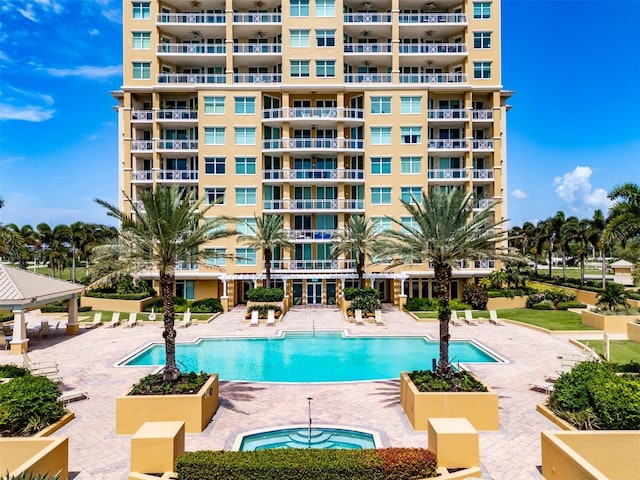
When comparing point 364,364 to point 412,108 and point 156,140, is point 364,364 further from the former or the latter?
point 156,140

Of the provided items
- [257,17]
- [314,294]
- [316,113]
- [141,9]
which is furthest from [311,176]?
[141,9]

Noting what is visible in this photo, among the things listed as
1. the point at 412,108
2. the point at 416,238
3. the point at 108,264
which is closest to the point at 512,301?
the point at 412,108

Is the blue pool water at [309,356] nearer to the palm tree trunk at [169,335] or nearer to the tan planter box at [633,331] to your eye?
the palm tree trunk at [169,335]

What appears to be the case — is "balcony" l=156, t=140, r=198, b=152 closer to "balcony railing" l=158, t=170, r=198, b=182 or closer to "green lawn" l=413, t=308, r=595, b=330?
"balcony railing" l=158, t=170, r=198, b=182

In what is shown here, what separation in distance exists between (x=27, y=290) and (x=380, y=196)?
27454mm

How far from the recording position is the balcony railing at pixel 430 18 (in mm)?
39562

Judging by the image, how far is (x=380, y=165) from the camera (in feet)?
129

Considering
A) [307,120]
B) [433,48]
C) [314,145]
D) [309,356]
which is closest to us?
[309,356]

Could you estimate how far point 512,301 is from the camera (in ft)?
115

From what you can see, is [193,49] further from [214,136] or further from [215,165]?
[215,165]

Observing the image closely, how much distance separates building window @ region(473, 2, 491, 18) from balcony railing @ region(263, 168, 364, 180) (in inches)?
704

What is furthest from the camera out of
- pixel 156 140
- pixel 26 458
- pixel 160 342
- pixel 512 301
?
pixel 156 140

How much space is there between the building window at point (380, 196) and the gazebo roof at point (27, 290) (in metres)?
24.5

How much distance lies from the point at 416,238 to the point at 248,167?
2591 cm
